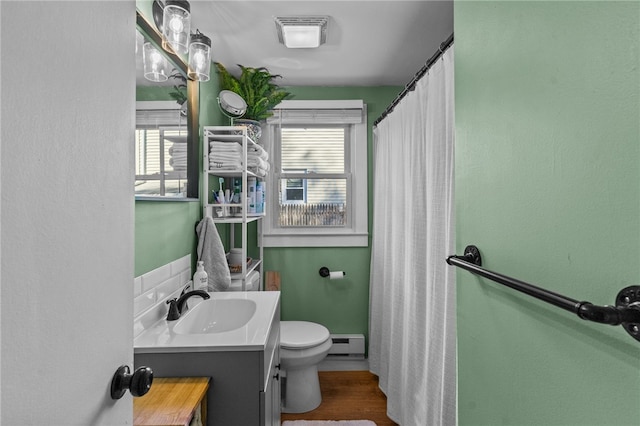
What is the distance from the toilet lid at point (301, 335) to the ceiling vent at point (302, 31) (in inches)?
69.6

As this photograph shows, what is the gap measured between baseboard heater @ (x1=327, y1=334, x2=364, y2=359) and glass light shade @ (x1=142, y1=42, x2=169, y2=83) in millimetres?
2193

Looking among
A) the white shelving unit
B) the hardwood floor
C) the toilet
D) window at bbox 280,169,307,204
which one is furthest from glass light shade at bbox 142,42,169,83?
the hardwood floor

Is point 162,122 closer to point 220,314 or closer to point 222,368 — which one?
point 220,314

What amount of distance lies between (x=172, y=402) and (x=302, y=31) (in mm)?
1792

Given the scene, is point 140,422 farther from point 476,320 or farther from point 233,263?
point 233,263

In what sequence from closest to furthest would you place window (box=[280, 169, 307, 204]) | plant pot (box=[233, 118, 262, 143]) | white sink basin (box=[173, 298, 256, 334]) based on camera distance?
white sink basin (box=[173, 298, 256, 334]), plant pot (box=[233, 118, 262, 143]), window (box=[280, 169, 307, 204])

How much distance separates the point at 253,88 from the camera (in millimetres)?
2428

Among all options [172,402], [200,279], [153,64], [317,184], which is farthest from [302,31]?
[172,402]

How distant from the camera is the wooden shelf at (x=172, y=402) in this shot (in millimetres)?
890

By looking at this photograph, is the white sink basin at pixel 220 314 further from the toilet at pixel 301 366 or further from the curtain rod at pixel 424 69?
the curtain rod at pixel 424 69

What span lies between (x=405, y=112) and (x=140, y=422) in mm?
1811

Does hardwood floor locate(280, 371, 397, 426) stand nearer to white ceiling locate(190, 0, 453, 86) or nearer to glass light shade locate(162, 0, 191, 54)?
glass light shade locate(162, 0, 191, 54)

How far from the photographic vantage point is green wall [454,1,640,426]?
49 centimetres

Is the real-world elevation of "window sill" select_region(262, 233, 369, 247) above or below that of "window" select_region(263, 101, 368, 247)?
below
